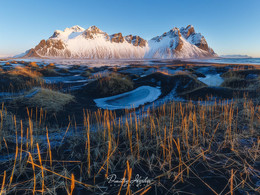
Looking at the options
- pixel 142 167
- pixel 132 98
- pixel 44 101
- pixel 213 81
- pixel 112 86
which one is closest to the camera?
pixel 142 167

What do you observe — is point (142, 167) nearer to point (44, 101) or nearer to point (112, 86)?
point (44, 101)

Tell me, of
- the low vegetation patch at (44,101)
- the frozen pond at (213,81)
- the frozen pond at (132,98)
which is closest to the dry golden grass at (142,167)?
the low vegetation patch at (44,101)

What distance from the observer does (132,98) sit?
8.88 metres

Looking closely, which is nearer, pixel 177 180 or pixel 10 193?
pixel 10 193

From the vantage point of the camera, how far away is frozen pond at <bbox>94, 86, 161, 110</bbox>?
7693 mm

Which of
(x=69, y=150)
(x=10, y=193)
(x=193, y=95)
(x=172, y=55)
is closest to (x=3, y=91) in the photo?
(x=69, y=150)

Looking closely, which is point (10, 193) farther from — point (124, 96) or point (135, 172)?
point (124, 96)

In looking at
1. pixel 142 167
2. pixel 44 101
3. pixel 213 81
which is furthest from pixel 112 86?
pixel 213 81

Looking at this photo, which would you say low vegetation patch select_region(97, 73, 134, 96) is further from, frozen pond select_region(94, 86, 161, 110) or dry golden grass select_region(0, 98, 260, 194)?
dry golden grass select_region(0, 98, 260, 194)

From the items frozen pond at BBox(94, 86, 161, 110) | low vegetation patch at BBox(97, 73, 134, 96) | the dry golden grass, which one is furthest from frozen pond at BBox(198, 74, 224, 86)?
the dry golden grass

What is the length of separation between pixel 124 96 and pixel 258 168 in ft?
25.2

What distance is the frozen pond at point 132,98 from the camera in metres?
7.69

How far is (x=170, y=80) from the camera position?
1130 centimetres

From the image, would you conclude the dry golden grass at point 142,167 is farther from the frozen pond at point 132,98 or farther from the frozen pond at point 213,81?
the frozen pond at point 213,81
